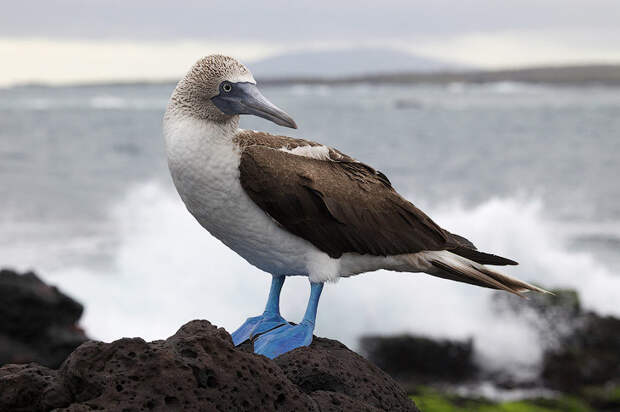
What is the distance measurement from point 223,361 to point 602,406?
9.80 metres

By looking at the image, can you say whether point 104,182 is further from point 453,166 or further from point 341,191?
point 341,191

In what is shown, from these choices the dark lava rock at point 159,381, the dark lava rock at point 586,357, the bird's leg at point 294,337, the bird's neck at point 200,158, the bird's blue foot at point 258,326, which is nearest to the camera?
the dark lava rock at point 159,381

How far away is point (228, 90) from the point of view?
182 inches

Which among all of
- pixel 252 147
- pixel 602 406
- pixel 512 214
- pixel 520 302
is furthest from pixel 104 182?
pixel 252 147

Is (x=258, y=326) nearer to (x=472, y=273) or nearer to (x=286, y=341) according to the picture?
(x=286, y=341)

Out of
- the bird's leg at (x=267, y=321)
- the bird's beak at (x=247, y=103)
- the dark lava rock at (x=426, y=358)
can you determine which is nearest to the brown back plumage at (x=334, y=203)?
the bird's beak at (x=247, y=103)

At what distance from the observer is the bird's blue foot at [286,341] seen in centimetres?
491

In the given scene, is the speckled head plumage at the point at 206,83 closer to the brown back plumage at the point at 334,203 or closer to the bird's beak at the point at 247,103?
the bird's beak at the point at 247,103

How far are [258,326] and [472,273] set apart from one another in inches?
58.1

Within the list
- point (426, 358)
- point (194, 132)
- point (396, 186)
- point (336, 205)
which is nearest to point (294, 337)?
point (336, 205)

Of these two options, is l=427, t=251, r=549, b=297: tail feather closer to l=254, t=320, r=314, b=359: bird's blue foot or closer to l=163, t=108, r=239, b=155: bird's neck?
l=254, t=320, r=314, b=359: bird's blue foot

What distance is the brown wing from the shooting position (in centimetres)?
459

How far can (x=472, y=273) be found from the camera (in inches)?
197

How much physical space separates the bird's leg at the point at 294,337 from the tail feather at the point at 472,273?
0.79 meters
